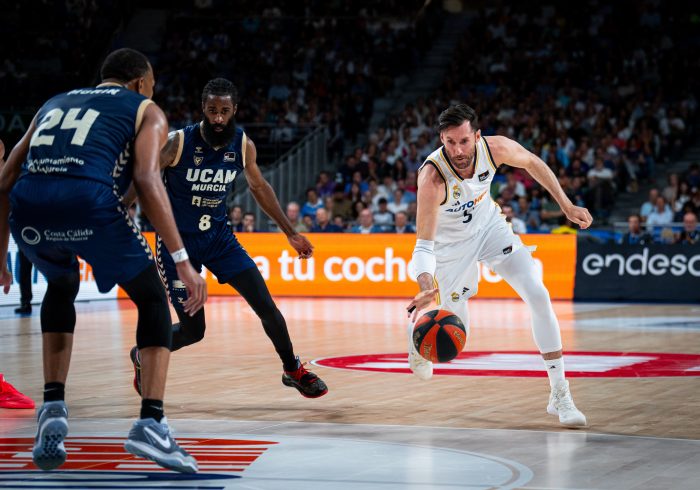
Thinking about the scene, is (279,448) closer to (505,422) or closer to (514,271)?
(505,422)

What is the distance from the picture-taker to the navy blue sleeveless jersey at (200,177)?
24.2 ft

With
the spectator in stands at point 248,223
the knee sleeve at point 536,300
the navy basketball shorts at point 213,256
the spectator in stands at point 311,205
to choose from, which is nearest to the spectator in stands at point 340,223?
the spectator in stands at point 311,205

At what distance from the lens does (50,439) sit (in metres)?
5.19

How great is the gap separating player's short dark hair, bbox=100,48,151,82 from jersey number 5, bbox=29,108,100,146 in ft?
1.01

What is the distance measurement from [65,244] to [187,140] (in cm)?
222

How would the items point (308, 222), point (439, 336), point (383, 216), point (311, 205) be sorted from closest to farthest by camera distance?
point (439, 336)
point (308, 222)
point (383, 216)
point (311, 205)

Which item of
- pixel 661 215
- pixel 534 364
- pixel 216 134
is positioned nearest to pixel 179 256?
pixel 216 134

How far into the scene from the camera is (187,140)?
7.41 meters

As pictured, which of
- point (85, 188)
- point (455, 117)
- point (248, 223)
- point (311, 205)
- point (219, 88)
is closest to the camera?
point (85, 188)

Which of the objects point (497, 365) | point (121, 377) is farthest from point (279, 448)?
point (497, 365)

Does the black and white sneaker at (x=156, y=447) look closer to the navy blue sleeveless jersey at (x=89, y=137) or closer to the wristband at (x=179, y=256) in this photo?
Answer: the wristband at (x=179, y=256)

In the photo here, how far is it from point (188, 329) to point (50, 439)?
2561 mm

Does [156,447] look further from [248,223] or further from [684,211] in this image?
[684,211]

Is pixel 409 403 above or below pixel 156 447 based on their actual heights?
below
